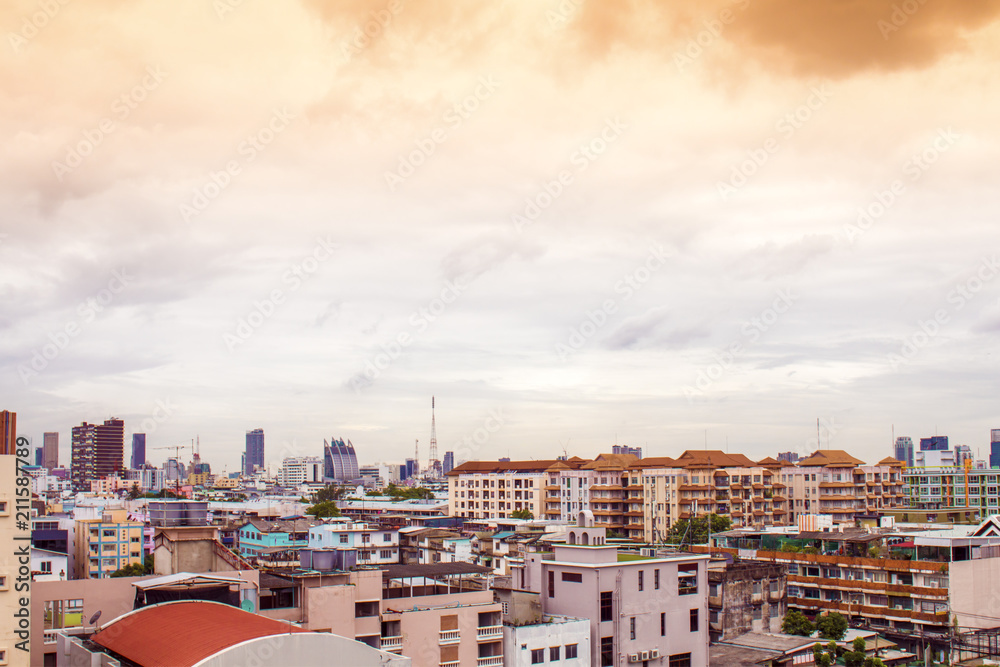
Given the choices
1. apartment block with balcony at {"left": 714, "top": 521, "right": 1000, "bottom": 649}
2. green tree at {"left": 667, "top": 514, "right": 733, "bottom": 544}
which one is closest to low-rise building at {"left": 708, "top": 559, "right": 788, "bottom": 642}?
apartment block with balcony at {"left": 714, "top": 521, "right": 1000, "bottom": 649}

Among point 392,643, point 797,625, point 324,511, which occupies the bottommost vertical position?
point 797,625

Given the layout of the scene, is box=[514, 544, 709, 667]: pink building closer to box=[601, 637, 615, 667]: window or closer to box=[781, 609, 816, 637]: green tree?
box=[601, 637, 615, 667]: window

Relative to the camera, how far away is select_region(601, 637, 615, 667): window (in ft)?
130

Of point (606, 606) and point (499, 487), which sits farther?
point (499, 487)

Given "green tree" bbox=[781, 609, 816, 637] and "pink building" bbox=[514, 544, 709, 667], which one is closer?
"pink building" bbox=[514, 544, 709, 667]

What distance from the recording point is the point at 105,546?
280ft

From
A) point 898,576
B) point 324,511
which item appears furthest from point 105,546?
point 898,576

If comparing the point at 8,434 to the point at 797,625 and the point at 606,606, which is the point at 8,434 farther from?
the point at 797,625

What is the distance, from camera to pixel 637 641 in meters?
40.9

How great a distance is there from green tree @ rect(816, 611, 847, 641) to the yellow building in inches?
2416

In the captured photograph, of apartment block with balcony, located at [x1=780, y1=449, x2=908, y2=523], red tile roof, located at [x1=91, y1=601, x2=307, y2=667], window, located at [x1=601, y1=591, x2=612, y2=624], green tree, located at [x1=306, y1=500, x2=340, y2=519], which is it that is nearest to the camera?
red tile roof, located at [x1=91, y1=601, x2=307, y2=667]

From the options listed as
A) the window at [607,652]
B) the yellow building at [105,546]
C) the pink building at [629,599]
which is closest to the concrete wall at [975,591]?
the pink building at [629,599]

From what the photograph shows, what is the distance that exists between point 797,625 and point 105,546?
2451 inches

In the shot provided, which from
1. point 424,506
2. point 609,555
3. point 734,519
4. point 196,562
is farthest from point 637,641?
point 424,506
